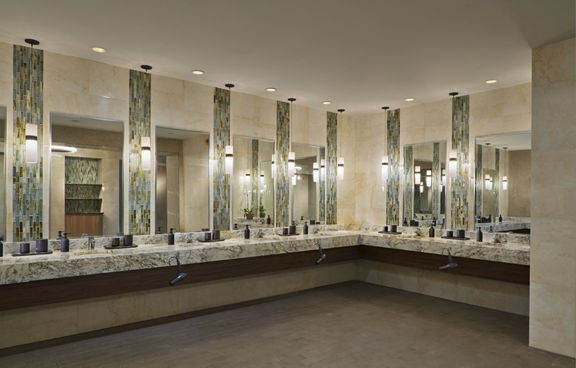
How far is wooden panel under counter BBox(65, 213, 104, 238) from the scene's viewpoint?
414 cm

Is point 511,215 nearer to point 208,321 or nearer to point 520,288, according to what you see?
point 520,288

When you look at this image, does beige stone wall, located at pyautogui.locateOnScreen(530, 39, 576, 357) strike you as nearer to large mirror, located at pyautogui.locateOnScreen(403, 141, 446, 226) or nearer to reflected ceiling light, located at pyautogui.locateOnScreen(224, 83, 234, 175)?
large mirror, located at pyautogui.locateOnScreen(403, 141, 446, 226)

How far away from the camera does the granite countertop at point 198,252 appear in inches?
133

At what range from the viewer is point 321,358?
340 centimetres

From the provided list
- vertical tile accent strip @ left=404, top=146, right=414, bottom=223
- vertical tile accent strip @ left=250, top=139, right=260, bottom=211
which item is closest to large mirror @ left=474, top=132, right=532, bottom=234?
vertical tile accent strip @ left=404, top=146, right=414, bottom=223

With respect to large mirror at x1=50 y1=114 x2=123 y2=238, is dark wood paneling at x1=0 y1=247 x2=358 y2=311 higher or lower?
lower

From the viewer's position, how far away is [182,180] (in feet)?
16.1

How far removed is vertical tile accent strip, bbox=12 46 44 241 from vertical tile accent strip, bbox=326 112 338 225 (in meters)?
4.05

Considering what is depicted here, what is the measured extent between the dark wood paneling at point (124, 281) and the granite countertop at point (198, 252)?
132 millimetres

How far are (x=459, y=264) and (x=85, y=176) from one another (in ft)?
14.6

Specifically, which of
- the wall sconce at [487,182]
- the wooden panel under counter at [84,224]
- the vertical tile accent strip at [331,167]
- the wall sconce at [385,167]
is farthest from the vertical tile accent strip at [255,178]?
the wall sconce at [487,182]

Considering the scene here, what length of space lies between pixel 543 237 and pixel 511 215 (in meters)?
1.43

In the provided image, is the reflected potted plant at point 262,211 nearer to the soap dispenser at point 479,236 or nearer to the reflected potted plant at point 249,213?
the reflected potted plant at point 249,213

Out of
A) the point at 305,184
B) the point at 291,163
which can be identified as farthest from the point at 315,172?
the point at 291,163
